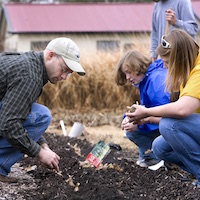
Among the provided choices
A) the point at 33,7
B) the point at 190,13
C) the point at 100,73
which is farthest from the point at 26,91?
the point at 33,7

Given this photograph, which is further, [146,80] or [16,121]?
[146,80]

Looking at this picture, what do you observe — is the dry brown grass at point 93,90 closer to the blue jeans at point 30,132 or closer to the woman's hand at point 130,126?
the woman's hand at point 130,126

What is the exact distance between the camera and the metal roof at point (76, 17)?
22.3 meters

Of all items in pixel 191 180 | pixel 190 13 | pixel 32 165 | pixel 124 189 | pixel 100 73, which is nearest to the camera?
pixel 124 189

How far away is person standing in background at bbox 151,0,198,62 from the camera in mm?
5035

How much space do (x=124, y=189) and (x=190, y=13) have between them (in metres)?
2.67

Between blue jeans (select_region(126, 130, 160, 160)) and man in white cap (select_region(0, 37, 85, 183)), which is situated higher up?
man in white cap (select_region(0, 37, 85, 183))

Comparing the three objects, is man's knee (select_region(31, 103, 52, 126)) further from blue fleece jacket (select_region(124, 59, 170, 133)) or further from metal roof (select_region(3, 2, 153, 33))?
metal roof (select_region(3, 2, 153, 33))

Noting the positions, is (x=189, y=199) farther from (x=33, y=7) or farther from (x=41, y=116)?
(x=33, y=7)

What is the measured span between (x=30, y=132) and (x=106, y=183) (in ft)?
2.46

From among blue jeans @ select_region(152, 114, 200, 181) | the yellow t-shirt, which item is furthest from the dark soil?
the yellow t-shirt

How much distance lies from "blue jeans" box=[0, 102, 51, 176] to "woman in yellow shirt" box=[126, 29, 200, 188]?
2.60 ft

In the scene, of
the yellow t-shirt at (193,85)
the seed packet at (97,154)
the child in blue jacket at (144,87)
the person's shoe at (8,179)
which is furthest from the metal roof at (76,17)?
the yellow t-shirt at (193,85)

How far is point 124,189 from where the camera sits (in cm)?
343
